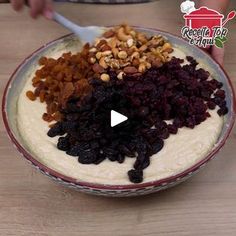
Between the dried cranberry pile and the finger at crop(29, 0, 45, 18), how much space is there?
0.18 m

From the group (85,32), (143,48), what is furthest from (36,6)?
(143,48)

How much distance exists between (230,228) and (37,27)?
76 cm

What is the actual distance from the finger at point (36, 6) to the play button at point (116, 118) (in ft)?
0.94

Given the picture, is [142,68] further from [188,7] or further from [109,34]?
[188,7]

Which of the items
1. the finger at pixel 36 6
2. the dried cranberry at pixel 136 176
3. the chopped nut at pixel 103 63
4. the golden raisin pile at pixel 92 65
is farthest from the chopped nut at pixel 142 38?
the dried cranberry at pixel 136 176

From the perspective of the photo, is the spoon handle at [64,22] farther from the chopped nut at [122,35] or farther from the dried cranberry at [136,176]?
the dried cranberry at [136,176]

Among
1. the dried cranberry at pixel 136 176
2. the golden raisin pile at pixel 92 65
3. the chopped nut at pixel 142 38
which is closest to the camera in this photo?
the dried cranberry at pixel 136 176

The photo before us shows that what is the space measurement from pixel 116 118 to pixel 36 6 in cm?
31

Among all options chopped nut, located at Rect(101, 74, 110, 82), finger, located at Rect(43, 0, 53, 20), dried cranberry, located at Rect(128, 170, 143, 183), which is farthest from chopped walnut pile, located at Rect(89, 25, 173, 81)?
dried cranberry, located at Rect(128, 170, 143, 183)

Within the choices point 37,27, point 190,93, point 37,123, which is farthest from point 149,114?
point 37,27

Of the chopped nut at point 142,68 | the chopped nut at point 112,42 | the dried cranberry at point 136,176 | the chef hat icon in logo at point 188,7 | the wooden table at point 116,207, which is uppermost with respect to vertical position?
the chef hat icon in logo at point 188,7

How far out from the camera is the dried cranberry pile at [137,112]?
0.73 meters

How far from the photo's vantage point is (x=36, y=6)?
88cm

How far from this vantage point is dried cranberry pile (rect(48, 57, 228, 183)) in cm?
73
